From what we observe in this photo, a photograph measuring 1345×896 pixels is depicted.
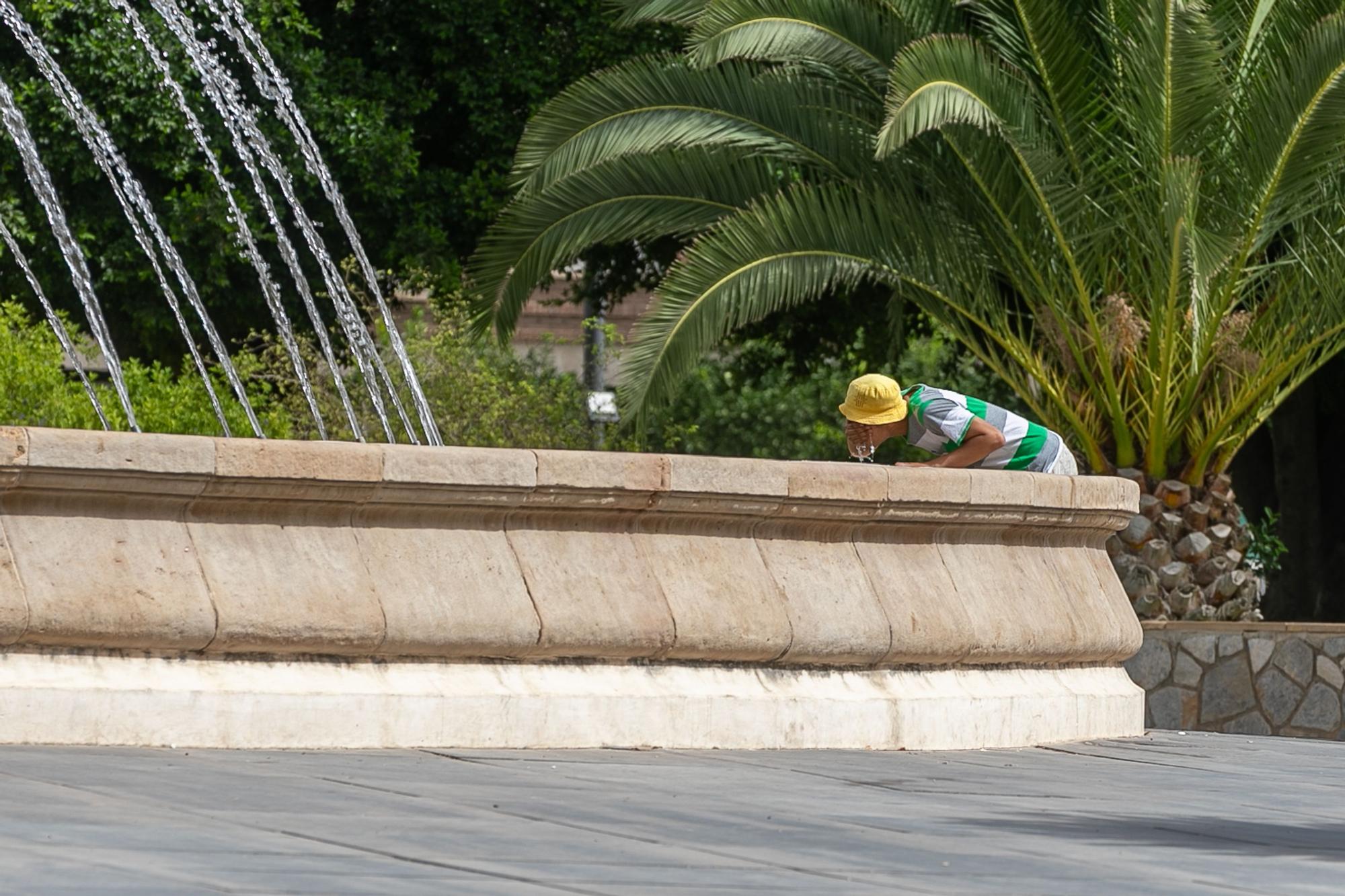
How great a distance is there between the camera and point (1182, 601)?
1323cm

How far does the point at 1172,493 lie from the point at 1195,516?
0.21 meters

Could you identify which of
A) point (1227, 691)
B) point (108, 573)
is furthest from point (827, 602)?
point (1227, 691)

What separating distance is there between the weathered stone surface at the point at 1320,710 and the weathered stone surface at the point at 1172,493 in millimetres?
1839

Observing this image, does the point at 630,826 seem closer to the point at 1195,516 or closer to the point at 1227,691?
the point at 1227,691

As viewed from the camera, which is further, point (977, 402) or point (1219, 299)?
point (1219, 299)

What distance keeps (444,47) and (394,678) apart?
13456 mm

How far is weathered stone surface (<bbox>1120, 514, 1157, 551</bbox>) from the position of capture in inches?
517

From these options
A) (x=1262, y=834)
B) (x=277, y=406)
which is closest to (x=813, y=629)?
(x=1262, y=834)

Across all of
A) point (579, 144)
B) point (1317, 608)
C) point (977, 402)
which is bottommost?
point (1317, 608)

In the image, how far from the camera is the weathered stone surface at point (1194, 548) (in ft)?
43.3

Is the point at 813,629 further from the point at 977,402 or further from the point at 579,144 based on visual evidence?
the point at 579,144

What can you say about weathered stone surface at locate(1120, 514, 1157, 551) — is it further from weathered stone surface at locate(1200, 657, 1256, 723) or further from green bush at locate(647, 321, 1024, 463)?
green bush at locate(647, 321, 1024, 463)

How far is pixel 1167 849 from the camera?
5422mm

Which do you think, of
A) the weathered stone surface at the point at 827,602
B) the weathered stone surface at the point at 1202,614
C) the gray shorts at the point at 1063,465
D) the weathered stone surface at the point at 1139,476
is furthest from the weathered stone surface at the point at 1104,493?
the weathered stone surface at the point at 1202,614
